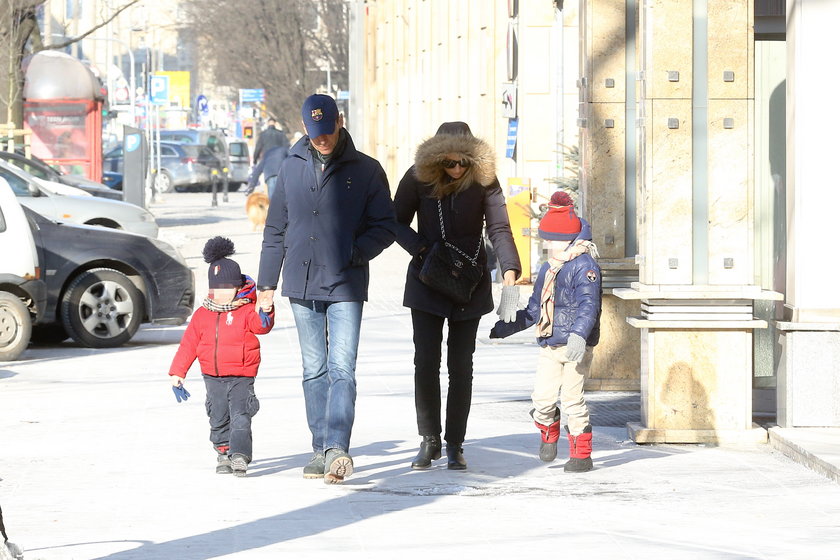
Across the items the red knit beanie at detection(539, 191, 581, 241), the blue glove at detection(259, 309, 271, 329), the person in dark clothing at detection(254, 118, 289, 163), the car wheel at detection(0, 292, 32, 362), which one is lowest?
the car wheel at detection(0, 292, 32, 362)

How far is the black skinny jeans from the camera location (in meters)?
8.61

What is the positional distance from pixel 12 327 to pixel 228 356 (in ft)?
19.4

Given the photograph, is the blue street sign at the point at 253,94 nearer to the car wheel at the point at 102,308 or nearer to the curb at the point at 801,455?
the car wheel at the point at 102,308

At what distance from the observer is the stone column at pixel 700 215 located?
9383 millimetres

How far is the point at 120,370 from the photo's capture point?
13.1 meters

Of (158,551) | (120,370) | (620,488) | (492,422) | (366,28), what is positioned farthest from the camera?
(366,28)

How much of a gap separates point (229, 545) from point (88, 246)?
27.9ft

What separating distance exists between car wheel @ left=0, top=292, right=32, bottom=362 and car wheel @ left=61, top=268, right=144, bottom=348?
833 mm

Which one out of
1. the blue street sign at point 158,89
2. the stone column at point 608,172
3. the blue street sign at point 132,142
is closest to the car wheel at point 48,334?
the stone column at point 608,172

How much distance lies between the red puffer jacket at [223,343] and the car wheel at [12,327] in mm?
5679

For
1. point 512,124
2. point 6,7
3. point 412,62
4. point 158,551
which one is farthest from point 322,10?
point 158,551

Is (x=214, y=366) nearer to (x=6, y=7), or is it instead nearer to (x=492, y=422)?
(x=492, y=422)

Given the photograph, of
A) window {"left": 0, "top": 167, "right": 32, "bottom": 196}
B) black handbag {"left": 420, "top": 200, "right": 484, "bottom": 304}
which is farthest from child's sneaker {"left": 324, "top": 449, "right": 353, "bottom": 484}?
window {"left": 0, "top": 167, "right": 32, "bottom": 196}

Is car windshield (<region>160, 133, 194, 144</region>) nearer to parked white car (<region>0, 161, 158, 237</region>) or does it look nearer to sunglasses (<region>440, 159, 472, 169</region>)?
parked white car (<region>0, 161, 158, 237</region>)
